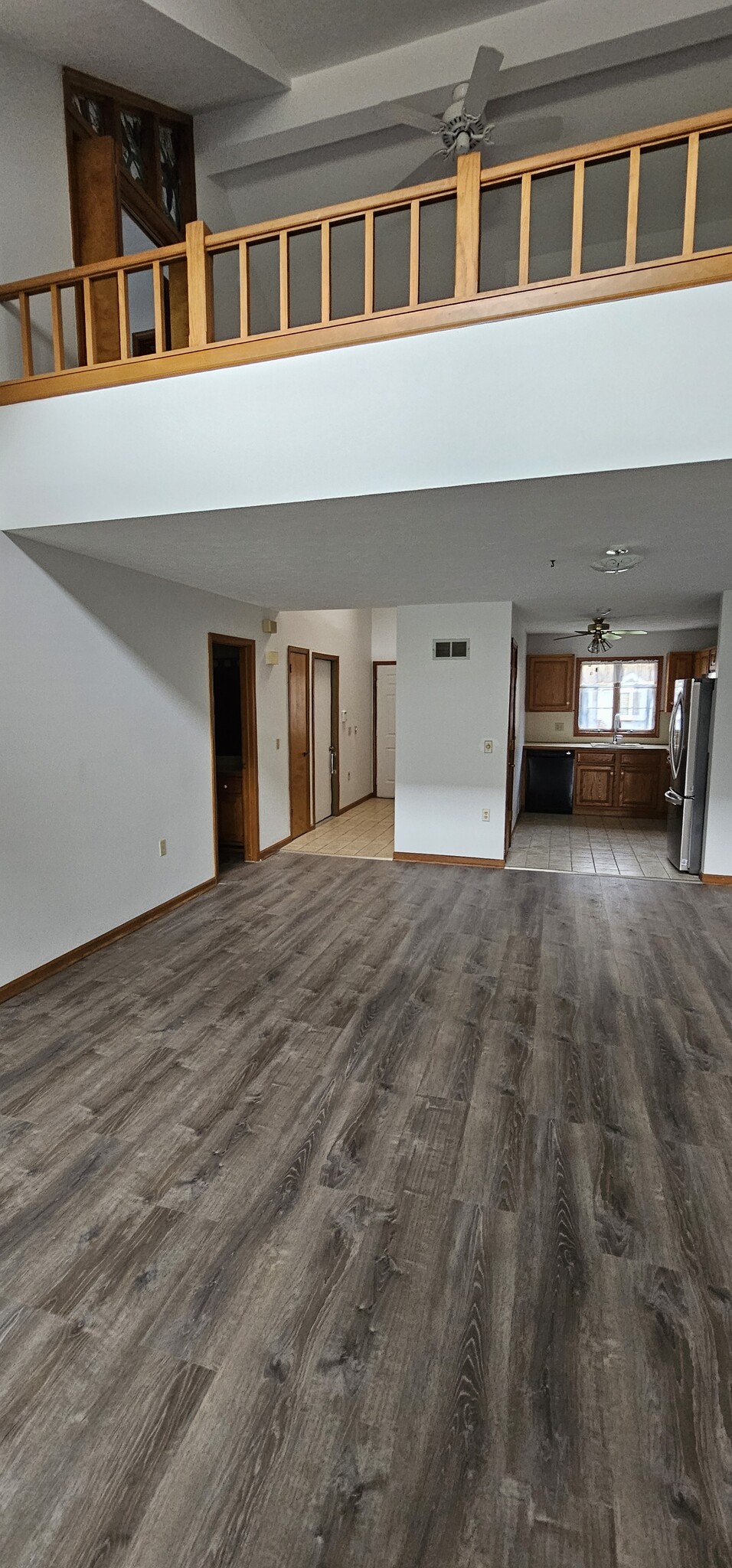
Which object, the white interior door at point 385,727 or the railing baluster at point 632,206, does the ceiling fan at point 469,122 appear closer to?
the railing baluster at point 632,206

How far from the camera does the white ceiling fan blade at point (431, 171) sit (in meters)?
3.87

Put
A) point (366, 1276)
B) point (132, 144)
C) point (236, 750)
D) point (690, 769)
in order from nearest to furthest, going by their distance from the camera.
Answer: point (366, 1276), point (132, 144), point (690, 769), point (236, 750)

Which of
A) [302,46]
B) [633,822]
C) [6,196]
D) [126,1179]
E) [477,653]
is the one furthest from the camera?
[633,822]

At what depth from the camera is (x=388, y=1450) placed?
138cm

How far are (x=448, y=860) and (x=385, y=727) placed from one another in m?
3.81

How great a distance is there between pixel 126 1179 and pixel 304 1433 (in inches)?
38.8

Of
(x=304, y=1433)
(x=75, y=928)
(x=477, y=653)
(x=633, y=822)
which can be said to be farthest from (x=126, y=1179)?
(x=633, y=822)

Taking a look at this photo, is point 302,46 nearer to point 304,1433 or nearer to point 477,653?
point 477,653

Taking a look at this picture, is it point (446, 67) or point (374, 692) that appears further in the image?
point (374, 692)

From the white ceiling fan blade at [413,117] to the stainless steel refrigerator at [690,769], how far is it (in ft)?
13.5

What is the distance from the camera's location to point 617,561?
3805 mm

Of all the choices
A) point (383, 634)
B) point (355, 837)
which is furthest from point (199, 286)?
point (383, 634)

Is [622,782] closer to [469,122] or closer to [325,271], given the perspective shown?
[469,122]

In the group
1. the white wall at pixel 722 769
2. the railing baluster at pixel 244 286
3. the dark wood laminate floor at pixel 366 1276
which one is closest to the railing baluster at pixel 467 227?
the railing baluster at pixel 244 286
